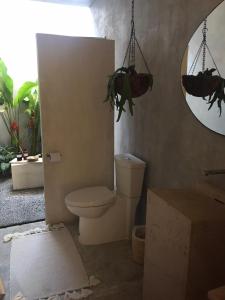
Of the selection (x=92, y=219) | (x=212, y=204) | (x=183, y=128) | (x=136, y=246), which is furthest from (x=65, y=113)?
(x=212, y=204)

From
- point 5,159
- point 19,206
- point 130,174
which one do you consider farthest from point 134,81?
point 5,159

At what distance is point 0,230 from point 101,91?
1.68 metres

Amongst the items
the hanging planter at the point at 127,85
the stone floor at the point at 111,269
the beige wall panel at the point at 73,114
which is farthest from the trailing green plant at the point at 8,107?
the hanging planter at the point at 127,85

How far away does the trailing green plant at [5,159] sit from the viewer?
3.86m

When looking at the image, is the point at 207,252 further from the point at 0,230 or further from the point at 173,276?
the point at 0,230

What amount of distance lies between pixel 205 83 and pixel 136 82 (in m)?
0.53

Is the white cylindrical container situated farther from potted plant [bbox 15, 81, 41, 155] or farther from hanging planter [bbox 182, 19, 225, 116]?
potted plant [bbox 15, 81, 41, 155]

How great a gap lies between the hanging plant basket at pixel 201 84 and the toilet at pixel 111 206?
32.5 inches

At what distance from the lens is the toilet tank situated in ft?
7.32

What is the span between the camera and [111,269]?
1.98 m

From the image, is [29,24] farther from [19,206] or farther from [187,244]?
[187,244]

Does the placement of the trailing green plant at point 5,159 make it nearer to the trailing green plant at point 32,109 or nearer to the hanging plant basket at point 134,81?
the trailing green plant at point 32,109

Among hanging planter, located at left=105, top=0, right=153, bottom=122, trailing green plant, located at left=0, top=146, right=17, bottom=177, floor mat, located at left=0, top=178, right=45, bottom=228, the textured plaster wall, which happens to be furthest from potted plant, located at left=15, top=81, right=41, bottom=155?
hanging planter, located at left=105, top=0, right=153, bottom=122

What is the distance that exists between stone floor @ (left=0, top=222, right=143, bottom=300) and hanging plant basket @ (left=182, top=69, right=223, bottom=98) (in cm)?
136
